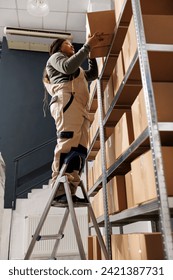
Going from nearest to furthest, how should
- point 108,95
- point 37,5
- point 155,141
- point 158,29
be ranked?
point 155,141, point 158,29, point 108,95, point 37,5

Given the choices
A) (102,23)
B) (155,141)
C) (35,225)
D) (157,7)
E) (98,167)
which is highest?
(102,23)

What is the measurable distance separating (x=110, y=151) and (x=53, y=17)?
3958 mm

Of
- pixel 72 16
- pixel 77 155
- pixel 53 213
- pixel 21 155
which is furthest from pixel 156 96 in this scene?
pixel 72 16

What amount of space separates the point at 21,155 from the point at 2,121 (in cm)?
91

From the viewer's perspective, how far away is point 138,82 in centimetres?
185

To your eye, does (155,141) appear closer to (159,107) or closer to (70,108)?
(159,107)

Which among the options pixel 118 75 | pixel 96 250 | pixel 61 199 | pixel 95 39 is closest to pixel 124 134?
pixel 118 75

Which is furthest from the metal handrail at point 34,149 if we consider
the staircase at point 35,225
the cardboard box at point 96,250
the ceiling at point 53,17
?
the cardboard box at point 96,250

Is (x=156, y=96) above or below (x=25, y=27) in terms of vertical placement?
below

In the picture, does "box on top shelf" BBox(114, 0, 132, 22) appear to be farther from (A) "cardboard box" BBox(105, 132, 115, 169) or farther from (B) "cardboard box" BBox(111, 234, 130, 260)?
(B) "cardboard box" BBox(111, 234, 130, 260)

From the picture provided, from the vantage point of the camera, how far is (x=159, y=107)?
146cm
